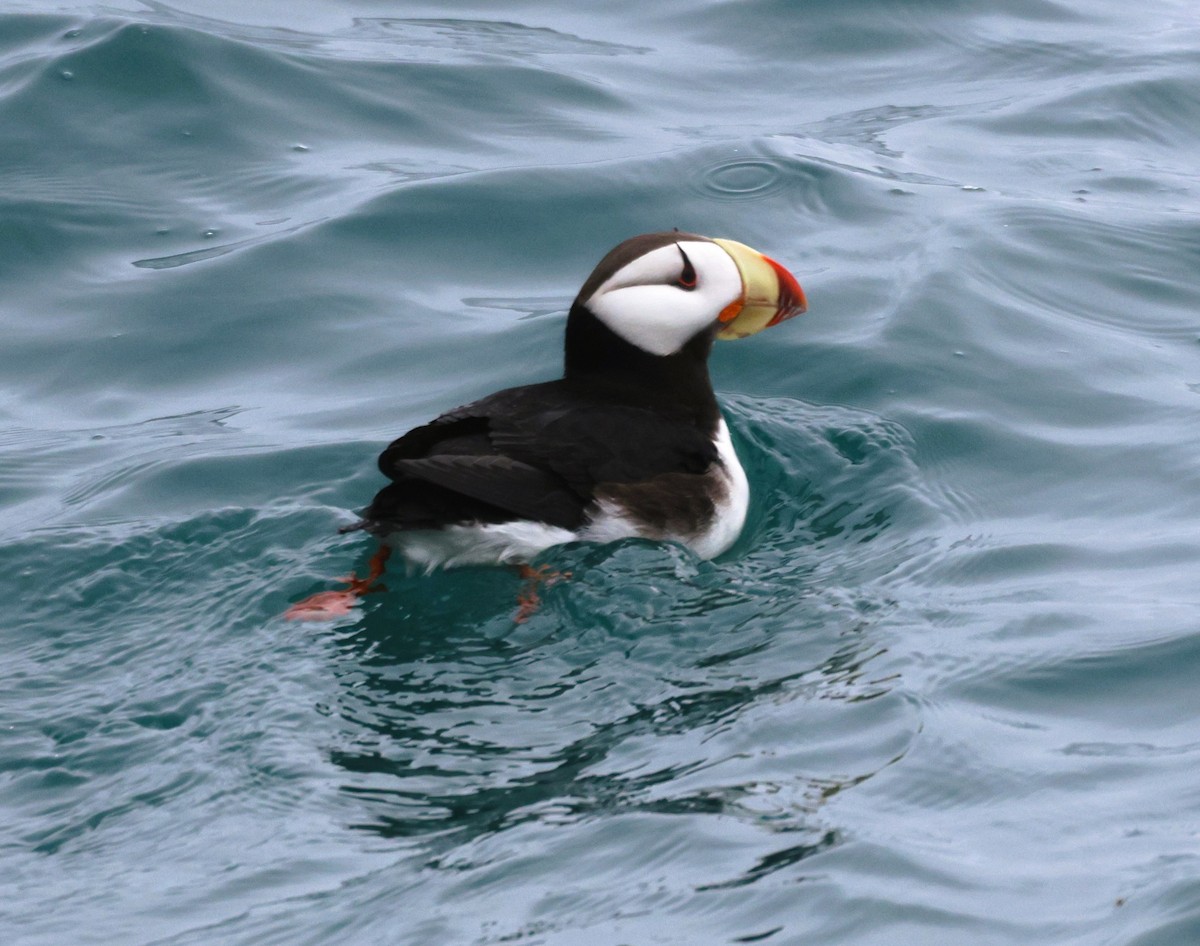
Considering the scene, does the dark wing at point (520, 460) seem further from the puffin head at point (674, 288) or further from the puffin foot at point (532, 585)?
the puffin head at point (674, 288)

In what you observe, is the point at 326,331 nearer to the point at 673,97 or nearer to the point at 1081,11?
the point at 673,97

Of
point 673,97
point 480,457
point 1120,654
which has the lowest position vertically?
point 1120,654

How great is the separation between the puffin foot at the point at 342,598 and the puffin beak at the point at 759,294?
4.42ft

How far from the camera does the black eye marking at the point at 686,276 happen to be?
5242 mm

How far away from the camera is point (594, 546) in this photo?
4.88 meters

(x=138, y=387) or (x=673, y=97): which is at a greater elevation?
(x=673, y=97)

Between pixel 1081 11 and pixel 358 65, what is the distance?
198 inches

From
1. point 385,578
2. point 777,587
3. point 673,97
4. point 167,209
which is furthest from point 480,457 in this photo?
point 673,97

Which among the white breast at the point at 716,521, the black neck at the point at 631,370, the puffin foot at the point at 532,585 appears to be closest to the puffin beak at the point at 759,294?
the black neck at the point at 631,370

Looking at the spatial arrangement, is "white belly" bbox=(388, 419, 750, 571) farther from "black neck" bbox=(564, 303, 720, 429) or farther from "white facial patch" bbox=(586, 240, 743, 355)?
"white facial patch" bbox=(586, 240, 743, 355)

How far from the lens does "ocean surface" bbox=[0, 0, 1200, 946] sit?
3.46m

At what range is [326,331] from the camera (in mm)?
7062

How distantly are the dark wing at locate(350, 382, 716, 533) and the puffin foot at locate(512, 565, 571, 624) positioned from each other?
0.15 meters

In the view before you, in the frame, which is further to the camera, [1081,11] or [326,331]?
[1081,11]
